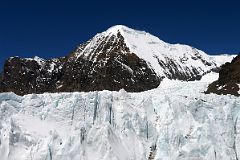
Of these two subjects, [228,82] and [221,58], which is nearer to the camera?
[228,82]

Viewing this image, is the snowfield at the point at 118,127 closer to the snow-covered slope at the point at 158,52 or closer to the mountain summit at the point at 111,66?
the mountain summit at the point at 111,66

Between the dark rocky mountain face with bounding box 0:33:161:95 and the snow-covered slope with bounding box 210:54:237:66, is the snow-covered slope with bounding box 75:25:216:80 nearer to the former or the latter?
the snow-covered slope with bounding box 210:54:237:66

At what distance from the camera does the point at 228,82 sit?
263ft

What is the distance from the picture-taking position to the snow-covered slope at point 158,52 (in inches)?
6634

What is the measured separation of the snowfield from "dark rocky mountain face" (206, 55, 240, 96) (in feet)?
104

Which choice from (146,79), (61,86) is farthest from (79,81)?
(146,79)

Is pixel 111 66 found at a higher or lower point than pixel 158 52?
lower

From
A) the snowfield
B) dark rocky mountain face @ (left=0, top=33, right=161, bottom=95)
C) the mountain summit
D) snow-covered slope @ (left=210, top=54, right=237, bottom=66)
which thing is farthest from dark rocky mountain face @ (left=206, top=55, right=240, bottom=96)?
snow-covered slope @ (left=210, top=54, right=237, bottom=66)

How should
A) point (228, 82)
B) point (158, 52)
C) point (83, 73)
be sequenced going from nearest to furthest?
point (228, 82)
point (83, 73)
point (158, 52)

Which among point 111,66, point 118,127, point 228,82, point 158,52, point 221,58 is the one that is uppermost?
point 221,58

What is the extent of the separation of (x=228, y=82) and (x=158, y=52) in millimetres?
98906

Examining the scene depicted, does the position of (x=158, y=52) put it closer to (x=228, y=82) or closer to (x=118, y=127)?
(x=228, y=82)

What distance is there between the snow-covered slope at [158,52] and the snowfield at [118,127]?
125 meters

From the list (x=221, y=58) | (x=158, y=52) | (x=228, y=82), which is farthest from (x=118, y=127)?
(x=221, y=58)
